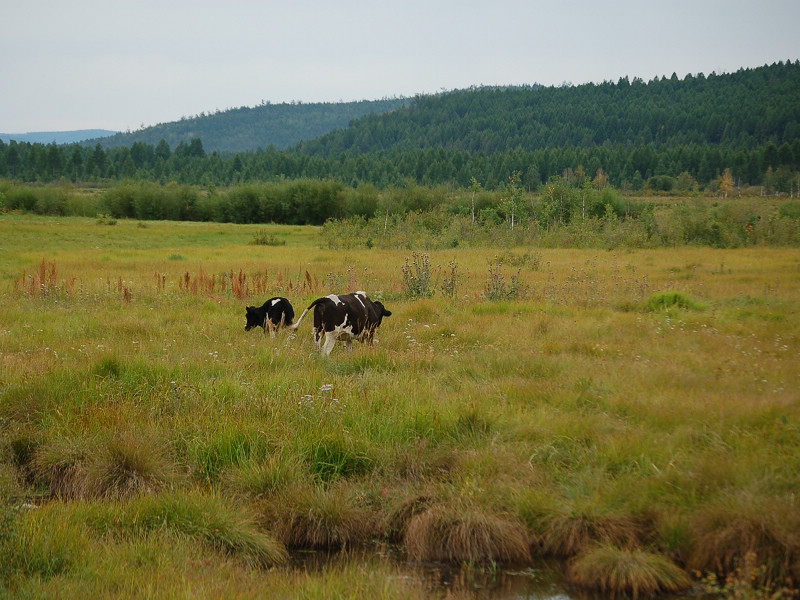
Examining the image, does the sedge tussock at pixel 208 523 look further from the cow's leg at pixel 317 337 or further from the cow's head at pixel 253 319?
the cow's head at pixel 253 319

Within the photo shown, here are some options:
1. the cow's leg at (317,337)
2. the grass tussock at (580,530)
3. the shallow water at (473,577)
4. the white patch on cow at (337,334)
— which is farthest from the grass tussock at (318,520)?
the cow's leg at (317,337)

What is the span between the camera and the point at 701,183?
129 metres

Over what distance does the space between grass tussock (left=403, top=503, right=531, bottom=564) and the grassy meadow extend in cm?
2

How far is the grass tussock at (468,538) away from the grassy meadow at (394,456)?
19mm

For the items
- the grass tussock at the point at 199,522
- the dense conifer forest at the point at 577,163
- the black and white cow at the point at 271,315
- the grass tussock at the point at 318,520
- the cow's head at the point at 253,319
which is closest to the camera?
the grass tussock at the point at 199,522

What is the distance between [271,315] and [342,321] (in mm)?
2313

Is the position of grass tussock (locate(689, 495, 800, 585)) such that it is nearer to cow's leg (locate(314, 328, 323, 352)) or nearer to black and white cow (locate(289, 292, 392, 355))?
black and white cow (locate(289, 292, 392, 355))

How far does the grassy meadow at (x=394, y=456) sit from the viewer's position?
17.1 feet

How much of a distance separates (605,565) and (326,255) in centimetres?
2591

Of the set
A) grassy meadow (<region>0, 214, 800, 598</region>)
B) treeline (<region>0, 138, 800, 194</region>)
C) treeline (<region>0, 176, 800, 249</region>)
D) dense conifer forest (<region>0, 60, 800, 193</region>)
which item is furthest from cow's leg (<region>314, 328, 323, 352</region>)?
treeline (<region>0, 138, 800, 194</region>)

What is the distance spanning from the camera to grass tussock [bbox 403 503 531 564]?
18.8 feet

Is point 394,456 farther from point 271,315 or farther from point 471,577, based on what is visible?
point 271,315

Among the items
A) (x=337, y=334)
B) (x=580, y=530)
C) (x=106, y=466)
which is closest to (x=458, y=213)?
(x=337, y=334)

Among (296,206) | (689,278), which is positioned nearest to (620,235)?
(689,278)
